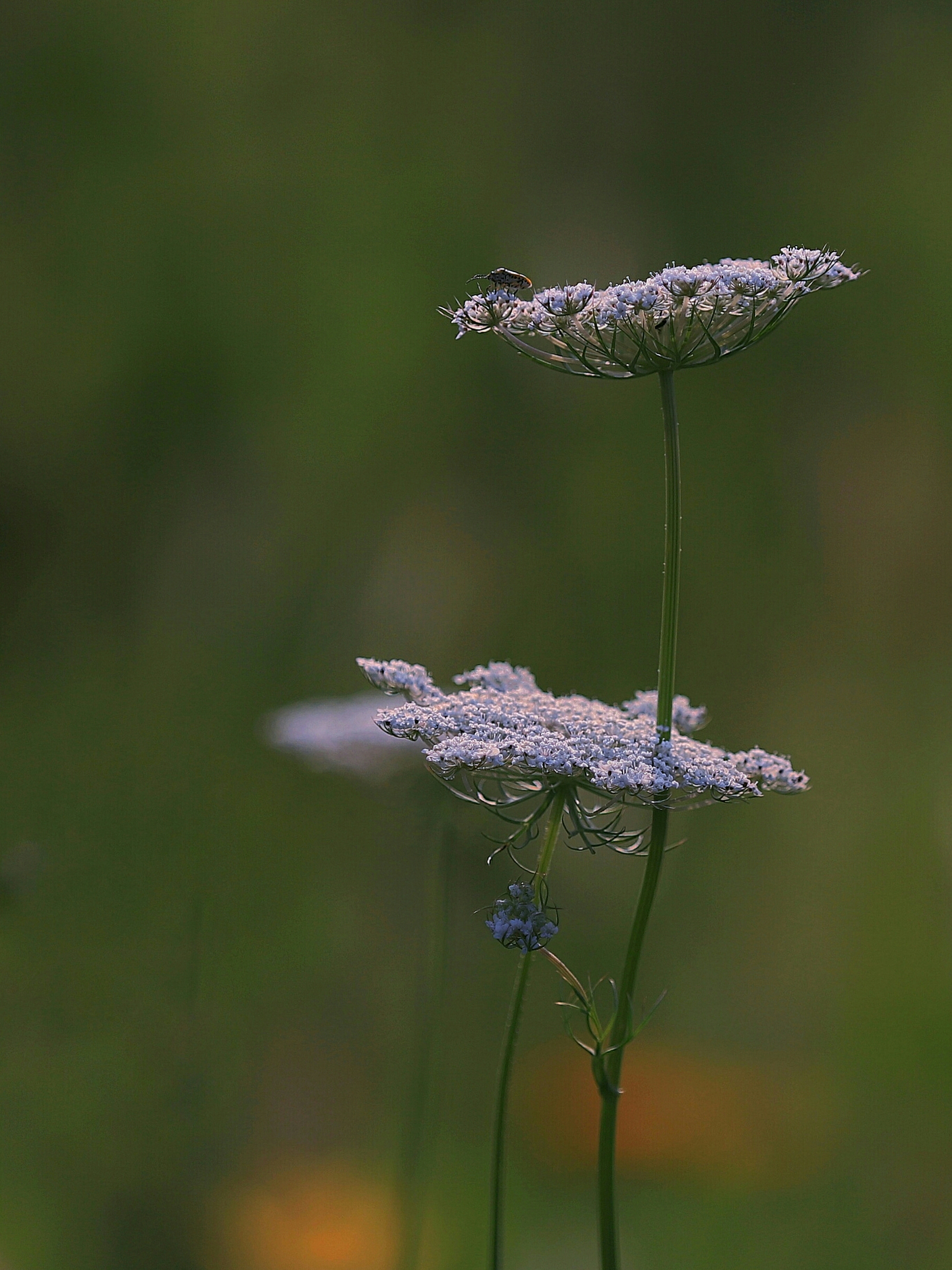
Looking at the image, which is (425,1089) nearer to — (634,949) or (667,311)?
(634,949)

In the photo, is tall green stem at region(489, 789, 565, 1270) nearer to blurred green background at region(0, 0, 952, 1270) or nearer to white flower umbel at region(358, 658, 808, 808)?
white flower umbel at region(358, 658, 808, 808)

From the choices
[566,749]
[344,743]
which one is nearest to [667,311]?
[566,749]

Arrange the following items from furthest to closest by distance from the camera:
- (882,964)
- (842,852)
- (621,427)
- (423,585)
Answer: (621,427), (423,585), (842,852), (882,964)

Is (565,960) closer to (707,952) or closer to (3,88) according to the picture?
(707,952)

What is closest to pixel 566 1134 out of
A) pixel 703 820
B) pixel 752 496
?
pixel 703 820

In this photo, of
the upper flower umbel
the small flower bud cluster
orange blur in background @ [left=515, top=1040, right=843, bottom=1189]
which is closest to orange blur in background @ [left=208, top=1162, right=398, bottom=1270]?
orange blur in background @ [left=515, top=1040, right=843, bottom=1189]

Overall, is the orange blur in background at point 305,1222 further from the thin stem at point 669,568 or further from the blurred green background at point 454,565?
the thin stem at point 669,568
